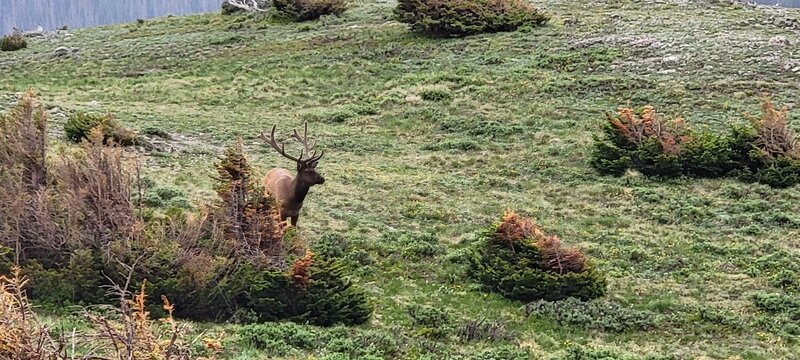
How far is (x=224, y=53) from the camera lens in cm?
2880

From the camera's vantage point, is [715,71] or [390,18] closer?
[715,71]

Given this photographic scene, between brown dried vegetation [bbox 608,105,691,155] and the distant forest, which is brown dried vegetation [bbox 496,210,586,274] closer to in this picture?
brown dried vegetation [bbox 608,105,691,155]

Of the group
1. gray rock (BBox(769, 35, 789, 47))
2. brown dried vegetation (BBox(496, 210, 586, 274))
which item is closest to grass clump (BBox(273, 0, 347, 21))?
gray rock (BBox(769, 35, 789, 47))

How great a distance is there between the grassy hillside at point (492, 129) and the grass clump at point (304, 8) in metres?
0.91

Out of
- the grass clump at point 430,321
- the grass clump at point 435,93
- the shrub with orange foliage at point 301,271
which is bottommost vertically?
the grass clump at point 430,321

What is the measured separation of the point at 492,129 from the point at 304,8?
52.0ft

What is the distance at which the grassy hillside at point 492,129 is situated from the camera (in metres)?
9.88

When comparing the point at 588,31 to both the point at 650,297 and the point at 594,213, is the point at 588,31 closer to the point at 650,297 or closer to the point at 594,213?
the point at 594,213

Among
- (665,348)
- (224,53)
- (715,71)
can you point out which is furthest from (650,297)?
(224,53)

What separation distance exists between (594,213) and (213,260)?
7727 millimetres

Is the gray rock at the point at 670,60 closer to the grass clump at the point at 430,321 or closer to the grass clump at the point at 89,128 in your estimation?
the grass clump at the point at 89,128

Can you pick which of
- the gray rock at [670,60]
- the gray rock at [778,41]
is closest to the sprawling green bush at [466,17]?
the gray rock at [670,60]

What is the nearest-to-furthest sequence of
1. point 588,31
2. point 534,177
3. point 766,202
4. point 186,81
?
point 766,202 → point 534,177 → point 186,81 → point 588,31

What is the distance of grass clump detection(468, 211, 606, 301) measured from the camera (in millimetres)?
10211
